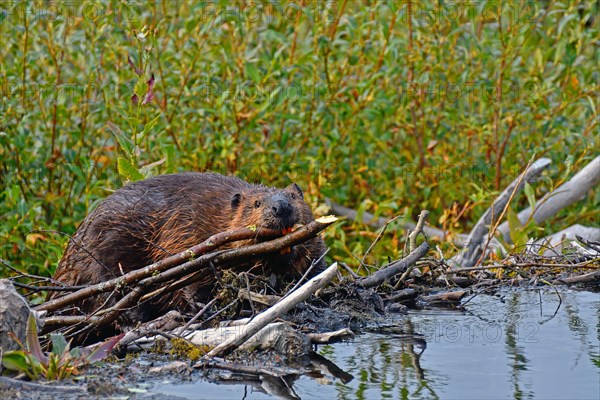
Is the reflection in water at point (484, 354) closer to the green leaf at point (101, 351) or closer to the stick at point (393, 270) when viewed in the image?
the stick at point (393, 270)

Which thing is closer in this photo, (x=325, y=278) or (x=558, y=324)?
(x=325, y=278)

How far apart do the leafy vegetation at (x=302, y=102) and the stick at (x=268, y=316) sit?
10.2 ft

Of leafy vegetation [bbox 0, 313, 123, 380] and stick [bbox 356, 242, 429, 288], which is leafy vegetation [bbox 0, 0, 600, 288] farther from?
leafy vegetation [bbox 0, 313, 123, 380]

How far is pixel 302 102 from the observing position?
8117mm

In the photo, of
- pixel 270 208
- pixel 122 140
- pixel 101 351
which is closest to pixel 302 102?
pixel 122 140

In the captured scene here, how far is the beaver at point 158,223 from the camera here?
17.6 feet

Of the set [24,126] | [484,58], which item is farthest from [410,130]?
[24,126]

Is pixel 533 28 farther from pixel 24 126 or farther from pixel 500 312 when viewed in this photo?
pixel 24 126

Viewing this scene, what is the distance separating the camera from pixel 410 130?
28.7ft

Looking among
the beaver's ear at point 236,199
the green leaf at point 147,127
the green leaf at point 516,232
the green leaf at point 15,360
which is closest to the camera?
the green leaf at point 15,360

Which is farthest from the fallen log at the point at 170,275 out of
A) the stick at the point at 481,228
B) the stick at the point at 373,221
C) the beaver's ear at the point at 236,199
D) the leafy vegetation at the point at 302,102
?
the stick at the point at 373,221

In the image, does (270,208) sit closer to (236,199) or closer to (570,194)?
(236,199)

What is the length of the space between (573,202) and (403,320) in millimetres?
3617

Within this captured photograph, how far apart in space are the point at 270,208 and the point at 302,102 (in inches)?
127
